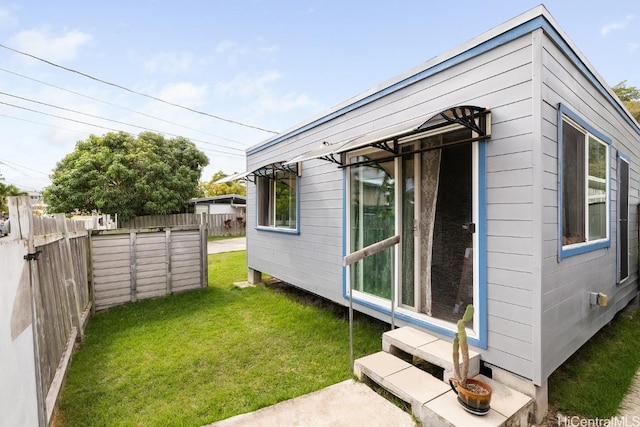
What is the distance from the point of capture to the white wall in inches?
54.8

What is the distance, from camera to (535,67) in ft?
7.41

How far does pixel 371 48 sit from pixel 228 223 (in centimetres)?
1448

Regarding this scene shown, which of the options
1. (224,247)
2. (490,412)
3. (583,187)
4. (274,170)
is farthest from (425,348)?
(224,247)

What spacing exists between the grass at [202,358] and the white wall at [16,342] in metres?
0.86

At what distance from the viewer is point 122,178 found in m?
15.8

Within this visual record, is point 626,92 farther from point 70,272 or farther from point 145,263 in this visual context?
point 70,272

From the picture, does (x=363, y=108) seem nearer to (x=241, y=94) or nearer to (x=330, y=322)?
(x=330, y=322)

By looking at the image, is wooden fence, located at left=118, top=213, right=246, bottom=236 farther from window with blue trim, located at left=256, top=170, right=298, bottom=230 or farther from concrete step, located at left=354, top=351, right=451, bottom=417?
concrete step, located at left=354, top=351, right=451, bottom=417

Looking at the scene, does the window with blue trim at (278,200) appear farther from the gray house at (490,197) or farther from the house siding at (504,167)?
the house siding at (504,167)

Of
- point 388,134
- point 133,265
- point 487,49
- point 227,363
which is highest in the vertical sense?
point 487,49

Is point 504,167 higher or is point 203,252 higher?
point 504,167

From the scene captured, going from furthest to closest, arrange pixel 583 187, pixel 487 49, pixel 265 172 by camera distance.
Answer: pixel 265 172 < pixel 583 187 < pixel 487 49

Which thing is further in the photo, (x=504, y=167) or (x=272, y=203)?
(x=272, y=203)

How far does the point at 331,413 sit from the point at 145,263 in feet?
15.1
